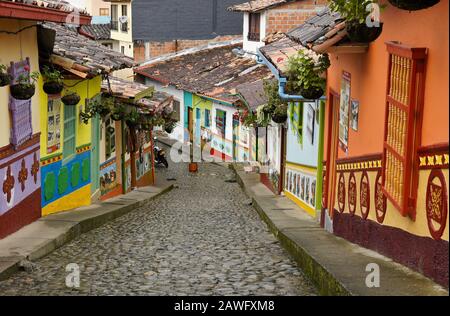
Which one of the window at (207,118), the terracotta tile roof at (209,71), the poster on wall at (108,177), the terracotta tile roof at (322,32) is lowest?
the window at (207,118)

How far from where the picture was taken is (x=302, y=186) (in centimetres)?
1611

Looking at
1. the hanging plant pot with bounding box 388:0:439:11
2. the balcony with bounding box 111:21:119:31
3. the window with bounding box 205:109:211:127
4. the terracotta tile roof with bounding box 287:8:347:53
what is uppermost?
the hanging plant pot with bounding box 388:0:439:11

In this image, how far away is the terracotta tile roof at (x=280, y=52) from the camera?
50.3ft

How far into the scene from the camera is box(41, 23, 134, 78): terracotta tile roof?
13.8 m

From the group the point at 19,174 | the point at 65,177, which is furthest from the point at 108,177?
the point at 19,174

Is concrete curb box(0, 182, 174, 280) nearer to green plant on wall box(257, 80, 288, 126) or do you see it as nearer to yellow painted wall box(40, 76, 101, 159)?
yellow painted wall box(40, 76, 101, 159)

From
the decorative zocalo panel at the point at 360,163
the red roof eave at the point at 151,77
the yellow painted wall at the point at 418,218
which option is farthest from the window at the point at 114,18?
the yellow painted wall at the point at 418,218

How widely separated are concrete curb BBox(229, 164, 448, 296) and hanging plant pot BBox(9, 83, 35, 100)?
4035 mm

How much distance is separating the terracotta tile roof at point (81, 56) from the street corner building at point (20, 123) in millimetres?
677

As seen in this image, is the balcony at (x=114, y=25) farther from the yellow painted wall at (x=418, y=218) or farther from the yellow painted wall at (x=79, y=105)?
the yellow painted wall at (x=418, y=218)

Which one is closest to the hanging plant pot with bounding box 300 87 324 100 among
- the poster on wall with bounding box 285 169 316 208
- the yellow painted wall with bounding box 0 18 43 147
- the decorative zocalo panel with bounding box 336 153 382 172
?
the decorative zocalo panel with bounding box 336 153 382 172

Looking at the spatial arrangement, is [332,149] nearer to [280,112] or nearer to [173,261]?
Result: [173,261]
